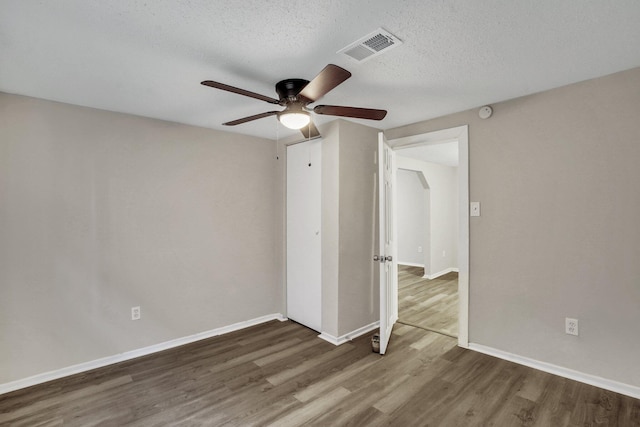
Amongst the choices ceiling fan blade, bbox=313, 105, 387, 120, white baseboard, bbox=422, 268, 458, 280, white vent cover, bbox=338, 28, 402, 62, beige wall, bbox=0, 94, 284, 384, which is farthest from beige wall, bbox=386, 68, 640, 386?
white baseboard, bbox=422, 268, 458, 280

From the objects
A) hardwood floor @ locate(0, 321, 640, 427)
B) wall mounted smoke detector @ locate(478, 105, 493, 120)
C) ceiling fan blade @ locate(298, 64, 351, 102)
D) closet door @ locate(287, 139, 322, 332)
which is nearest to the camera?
ceiling fan blade @ locate(298, 64, 351, 102)

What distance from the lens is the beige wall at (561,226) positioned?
2100 millimetres

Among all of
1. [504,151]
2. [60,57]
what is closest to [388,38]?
[504,151]

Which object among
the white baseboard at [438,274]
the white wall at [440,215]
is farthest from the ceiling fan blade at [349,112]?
the white baseboard at [438,274]

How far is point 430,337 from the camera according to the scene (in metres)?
3.15

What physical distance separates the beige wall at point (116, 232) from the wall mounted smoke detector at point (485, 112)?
7.94 ft

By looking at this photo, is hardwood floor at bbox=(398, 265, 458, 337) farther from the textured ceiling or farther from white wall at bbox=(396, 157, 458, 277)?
the textured ceiling

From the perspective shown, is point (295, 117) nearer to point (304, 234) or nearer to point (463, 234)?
point (304, 234)

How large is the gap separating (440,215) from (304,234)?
12.6 ft

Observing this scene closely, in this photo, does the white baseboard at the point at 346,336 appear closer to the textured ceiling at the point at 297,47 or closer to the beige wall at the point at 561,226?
the beige wall at the point at 561,226

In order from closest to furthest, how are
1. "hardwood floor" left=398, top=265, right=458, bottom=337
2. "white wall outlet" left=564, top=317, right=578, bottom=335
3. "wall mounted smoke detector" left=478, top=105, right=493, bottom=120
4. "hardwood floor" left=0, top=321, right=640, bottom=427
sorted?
1. "hardwood floor" left=0, top=321, right=640, bottom=427
2. "white wall outlet" left=564, top=317, right=578, bottom=335
3. "wall mounted smoke detector" left=478, top=105, right=493, bottom=120
4. "hardwood floor" left=398, top=265, right=458, bottom=337

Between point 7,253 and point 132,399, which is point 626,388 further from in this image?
point 7,253

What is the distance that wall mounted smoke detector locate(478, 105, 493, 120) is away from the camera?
2666 mm

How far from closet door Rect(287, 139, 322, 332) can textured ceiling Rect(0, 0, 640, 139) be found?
3.62ft
